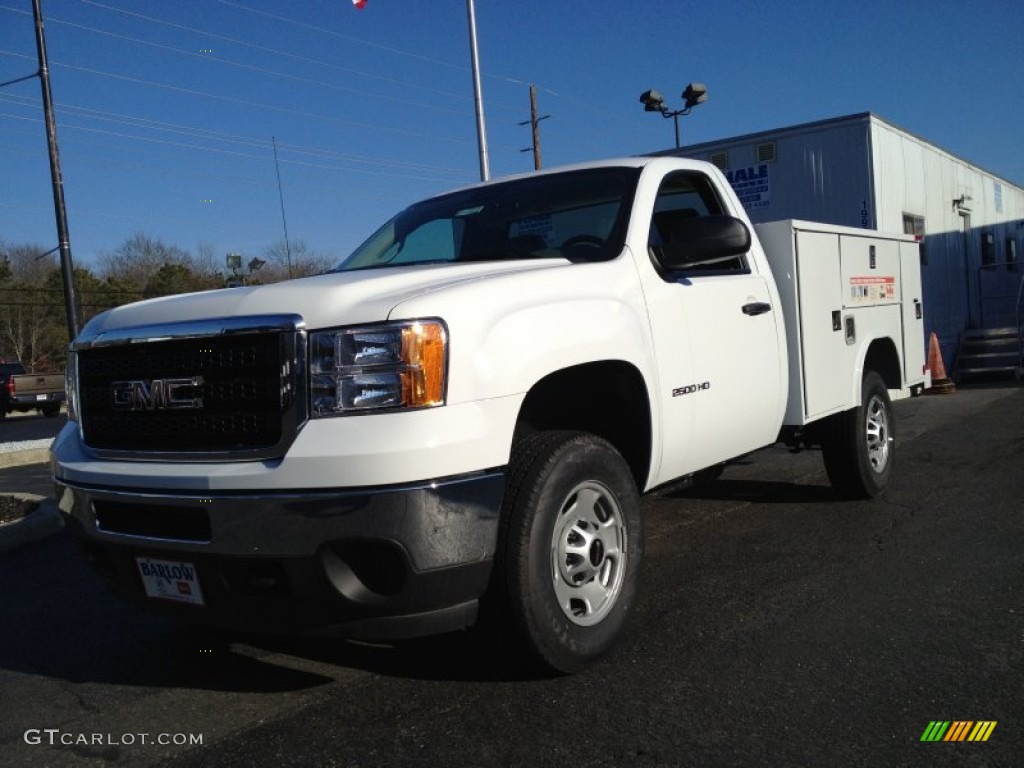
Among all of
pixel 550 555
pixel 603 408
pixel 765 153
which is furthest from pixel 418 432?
pixel 765 153

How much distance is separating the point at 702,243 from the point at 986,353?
568 inches

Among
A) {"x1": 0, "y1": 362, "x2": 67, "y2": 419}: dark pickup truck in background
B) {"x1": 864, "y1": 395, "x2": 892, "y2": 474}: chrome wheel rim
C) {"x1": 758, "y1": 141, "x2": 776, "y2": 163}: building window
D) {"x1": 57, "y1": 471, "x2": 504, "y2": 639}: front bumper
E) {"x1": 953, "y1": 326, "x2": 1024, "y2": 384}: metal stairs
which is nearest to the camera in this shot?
{"x1": 57, "y1": 471, "x2": 504, "y2": 639}: front bumper

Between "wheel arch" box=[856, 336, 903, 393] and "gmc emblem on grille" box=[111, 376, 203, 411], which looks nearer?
"gmc emblem on grille" box=[111, 376, 203, 411]

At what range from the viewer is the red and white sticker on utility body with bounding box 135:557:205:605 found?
116 inches

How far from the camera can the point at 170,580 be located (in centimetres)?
303

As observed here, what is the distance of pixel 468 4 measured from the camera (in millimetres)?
17312

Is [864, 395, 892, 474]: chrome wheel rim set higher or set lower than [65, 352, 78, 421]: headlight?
lower

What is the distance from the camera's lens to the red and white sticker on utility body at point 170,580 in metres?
2.95

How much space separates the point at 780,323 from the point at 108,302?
45038mm

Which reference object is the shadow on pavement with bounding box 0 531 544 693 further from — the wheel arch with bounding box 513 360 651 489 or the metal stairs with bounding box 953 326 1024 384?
the metal stairs with bounding box 953 326 1024 384

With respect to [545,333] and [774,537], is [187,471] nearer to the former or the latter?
[545,333]

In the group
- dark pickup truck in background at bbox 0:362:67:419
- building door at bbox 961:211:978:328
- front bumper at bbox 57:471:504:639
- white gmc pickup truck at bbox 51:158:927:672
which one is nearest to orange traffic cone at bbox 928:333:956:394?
building door at bbox 961:211:978:328

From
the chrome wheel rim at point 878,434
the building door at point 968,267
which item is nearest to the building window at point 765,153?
the building door at point 968,267

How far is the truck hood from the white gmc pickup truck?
1 cm
